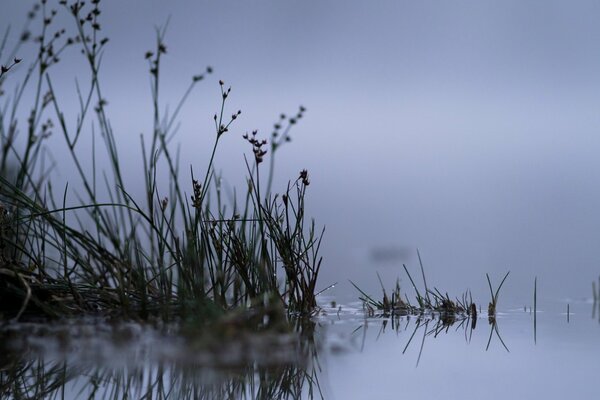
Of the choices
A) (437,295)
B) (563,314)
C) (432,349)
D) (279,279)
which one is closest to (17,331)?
(279,279)

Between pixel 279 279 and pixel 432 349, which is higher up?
pixel 279 279

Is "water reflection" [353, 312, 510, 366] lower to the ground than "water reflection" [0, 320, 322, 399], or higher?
higher

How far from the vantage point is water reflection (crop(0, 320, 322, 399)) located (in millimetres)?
2012

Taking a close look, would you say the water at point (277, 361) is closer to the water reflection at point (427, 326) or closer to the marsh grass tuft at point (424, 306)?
the water reflection at point (427, 326)

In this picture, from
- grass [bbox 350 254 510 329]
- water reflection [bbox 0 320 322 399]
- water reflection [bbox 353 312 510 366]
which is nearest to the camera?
water reflection [bbox 0 320 322 399]

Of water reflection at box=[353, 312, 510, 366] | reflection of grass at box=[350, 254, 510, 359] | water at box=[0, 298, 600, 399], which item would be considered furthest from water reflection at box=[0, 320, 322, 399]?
reflection of grass at box=[350, 254, 510, 359]

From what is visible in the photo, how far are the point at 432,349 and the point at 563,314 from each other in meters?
1.07

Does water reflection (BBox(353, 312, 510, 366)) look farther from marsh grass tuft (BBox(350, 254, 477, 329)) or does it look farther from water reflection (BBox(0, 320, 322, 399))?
water reflection (BBox(0, 320, 322, 399))

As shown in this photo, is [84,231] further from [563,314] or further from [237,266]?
[563,314]

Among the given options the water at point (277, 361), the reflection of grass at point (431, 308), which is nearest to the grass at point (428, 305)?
the reflection of grass at point (431, 308)

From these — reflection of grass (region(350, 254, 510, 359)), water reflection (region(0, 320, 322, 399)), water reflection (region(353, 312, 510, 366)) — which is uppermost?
reflection of grass (region(350, 254, 510, 359))

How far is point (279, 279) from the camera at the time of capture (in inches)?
131

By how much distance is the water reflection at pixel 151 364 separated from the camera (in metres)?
2.01

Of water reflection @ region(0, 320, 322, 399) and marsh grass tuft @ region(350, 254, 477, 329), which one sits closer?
water reflection @ region(0, 320, 322, 399)
